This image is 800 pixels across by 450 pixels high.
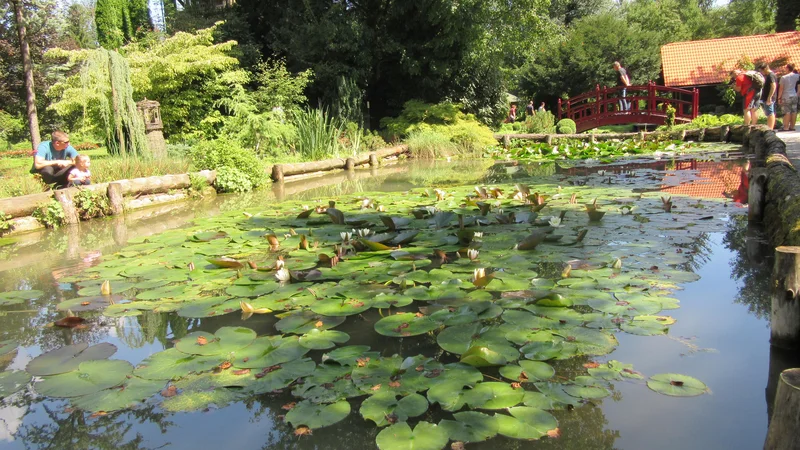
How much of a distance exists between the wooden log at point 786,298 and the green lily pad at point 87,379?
7.93 feet

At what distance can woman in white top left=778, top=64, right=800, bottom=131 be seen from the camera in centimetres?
929

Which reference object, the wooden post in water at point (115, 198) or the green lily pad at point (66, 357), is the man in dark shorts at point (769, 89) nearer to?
the wooden post in water at point (115, 198)

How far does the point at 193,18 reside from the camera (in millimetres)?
15164

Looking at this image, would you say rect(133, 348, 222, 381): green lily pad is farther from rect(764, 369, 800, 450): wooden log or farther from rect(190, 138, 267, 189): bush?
rect(190, 138, 267, 189): bush

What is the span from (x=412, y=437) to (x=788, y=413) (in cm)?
88

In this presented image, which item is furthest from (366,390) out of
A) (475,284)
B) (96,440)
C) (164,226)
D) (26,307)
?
(164,226)

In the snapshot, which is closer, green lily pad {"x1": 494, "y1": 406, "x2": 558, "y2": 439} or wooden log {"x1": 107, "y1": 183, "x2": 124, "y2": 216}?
green lily pad {"x1": 494, "y1": 406, "x2": 558, "y2": 439}

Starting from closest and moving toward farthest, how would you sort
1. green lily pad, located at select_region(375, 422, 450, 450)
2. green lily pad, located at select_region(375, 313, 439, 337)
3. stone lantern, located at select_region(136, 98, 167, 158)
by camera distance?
green lily pad, located at select_region(375, 422, 450, 450), green lily pad, located at select_region(375, 313, 439, 337), stone lantern, located at select_region(136, 98, 167, 158)

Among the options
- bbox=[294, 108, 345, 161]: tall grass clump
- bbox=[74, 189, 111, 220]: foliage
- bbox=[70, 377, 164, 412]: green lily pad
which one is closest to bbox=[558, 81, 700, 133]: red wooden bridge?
bbox=[294, 108, 345, 161]: tall grass clump

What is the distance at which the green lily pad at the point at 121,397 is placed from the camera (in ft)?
5.51

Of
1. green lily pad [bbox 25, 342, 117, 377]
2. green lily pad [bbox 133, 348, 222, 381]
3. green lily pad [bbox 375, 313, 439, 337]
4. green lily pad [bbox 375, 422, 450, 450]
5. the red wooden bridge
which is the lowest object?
green lily pad [bbox 375, 422, 450, 450]

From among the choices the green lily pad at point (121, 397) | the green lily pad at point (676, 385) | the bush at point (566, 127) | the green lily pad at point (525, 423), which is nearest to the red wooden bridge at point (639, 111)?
the bush at point (566, 127)

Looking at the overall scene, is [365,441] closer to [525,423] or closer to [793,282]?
[525,423]

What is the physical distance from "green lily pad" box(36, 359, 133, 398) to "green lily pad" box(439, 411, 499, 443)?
1217 millimetres
